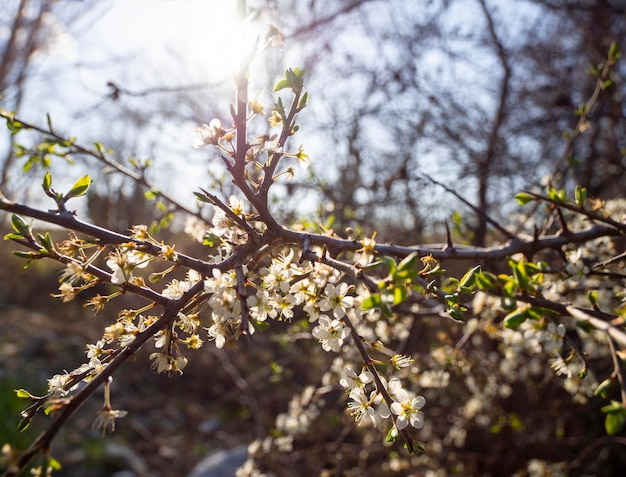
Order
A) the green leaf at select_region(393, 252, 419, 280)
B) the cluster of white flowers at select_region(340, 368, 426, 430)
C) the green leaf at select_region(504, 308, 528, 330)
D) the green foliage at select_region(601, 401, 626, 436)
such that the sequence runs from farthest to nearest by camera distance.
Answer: the cluster of white flowers at select_region(340, 368, 426, 430), the green leaf at select_region(504, 308, 528, 330), the green leaf at select_region(393, 252, 419, 280), the green foliage at select_region(601, 401, 626, 436)

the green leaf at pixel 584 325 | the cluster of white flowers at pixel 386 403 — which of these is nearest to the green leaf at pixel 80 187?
the cluster of white flowers at pixel 386 403

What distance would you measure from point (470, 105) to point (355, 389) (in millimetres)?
4209

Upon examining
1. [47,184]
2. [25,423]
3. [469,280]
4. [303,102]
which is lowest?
[25,423]

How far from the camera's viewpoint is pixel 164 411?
6680mm

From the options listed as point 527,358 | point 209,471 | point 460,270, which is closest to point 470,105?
point 460,270

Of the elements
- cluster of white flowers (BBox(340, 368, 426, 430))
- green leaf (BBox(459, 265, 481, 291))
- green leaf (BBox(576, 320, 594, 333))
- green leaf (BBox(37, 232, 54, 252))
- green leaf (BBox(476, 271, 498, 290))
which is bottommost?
cluster of white flowers (BBox(340, 368, 426, 430))

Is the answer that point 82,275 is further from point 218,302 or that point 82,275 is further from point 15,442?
point 15,442

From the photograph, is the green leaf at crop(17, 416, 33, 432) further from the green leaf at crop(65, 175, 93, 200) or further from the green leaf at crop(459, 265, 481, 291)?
the green leaf at crop(459, 265, 481, 291)

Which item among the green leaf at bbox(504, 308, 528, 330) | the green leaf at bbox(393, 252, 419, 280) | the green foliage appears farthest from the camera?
the green leaf at bbox(504, 308, 528, 330)

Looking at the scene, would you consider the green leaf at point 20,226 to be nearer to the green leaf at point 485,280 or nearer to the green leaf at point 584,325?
the green leaf at point 485,280

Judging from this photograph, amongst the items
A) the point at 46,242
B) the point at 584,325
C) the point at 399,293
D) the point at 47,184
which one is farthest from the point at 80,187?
the point at 584,325

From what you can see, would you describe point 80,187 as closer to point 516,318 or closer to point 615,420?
point 516,318

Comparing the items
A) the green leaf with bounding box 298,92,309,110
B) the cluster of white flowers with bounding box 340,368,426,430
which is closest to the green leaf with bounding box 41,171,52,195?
the green leaf with bounding box 298,92,309,110

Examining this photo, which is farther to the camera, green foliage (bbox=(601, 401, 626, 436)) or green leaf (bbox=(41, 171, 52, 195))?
green leaf (bbox=(41, 171, 52, 195))
